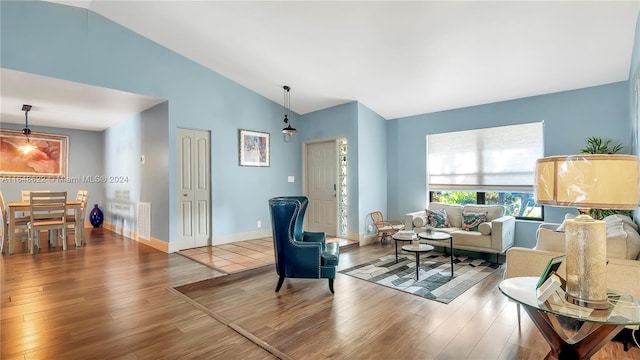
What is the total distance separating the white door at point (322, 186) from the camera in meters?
6.27

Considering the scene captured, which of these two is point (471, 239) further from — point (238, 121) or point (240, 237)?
point (238, 121)

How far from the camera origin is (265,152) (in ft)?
20.7

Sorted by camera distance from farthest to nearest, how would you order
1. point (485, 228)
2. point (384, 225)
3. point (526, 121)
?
1. point (384, 225)
2. point (526, 121)
3. point (485, 228)

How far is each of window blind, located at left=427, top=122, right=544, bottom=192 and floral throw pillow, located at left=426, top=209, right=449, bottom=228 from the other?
699mm

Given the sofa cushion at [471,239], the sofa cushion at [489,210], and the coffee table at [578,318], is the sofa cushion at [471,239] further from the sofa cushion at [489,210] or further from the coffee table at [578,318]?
the coffee table at [578,318]

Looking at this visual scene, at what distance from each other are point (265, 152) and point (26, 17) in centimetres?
383

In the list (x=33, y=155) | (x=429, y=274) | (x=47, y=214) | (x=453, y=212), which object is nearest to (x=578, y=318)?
(x=429, y=274)

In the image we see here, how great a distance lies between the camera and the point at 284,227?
10.9 feet

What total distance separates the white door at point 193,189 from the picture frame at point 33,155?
419 centimetres

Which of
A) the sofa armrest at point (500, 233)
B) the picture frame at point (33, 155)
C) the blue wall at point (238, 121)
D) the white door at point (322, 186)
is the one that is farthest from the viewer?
the picture frame at point (33, 155)

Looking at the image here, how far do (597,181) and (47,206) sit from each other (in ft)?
22.9

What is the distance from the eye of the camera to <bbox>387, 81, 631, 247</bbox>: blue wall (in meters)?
4.34

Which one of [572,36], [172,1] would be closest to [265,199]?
[172,1]

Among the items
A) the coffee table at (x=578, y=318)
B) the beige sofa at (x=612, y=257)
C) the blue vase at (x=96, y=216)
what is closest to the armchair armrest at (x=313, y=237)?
the beige sofa at (x=612, y=257)
